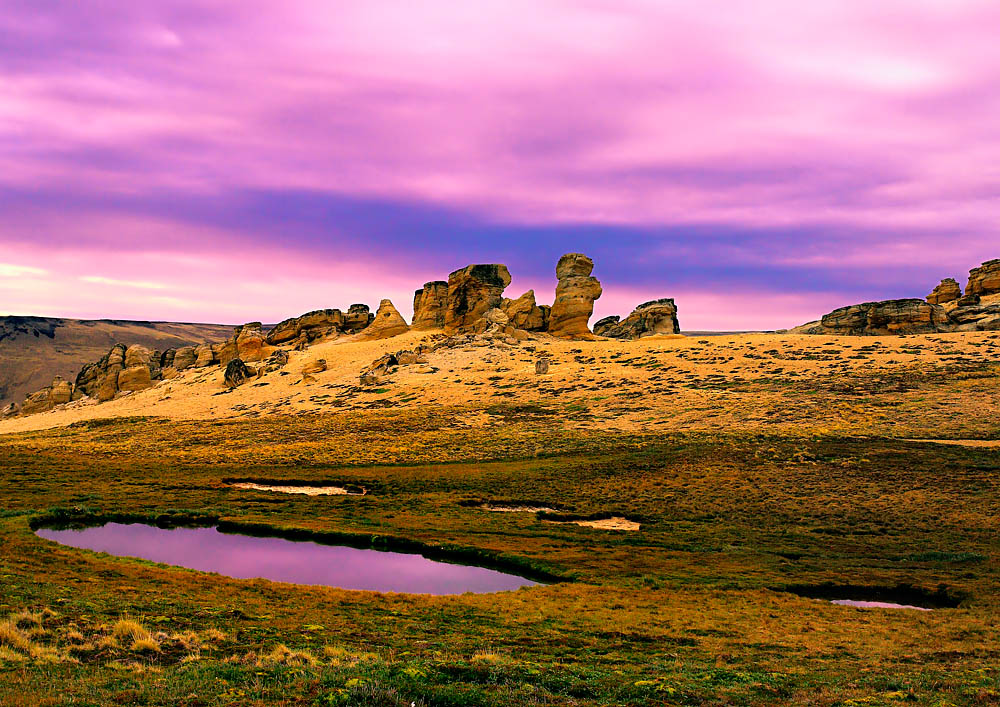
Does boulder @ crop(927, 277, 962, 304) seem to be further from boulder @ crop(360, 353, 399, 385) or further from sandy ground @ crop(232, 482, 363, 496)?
sandy ground @ crop(232, 482, 363, 496)

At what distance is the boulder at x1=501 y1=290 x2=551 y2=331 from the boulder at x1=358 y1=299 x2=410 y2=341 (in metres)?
25.1

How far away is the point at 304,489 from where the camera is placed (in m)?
50.8

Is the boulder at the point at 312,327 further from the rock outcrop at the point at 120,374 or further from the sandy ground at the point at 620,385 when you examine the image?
the rock outcrop at the point at 120,374

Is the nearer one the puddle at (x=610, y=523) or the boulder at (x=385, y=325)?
the puddle at (x=610, y=523)

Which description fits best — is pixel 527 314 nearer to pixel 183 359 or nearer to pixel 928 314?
pixel 928 314

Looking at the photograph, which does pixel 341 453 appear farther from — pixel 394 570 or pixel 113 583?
pixel 113 583

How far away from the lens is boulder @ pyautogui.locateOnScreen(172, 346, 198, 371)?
12925 centimetres

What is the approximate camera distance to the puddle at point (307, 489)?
159 ft

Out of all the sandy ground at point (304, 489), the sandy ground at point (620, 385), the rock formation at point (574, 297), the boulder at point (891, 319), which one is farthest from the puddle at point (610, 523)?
the boulder at point (891, 319)

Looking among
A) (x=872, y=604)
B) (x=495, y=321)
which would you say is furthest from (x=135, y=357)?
(x=872, y=604)

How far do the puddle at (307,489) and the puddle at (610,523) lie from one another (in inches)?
670

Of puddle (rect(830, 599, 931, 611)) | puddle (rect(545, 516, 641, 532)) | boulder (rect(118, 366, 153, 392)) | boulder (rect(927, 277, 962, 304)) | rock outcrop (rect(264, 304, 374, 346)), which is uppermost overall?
boulder (rect(927, 277, 962, 304))

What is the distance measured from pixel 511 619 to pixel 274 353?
111582mm

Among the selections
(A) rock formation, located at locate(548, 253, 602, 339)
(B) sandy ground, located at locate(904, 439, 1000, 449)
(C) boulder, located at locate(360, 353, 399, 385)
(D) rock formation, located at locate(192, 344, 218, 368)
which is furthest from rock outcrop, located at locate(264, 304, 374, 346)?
(B) sandy ground, located at locate(904, 439, 1000, 449)
